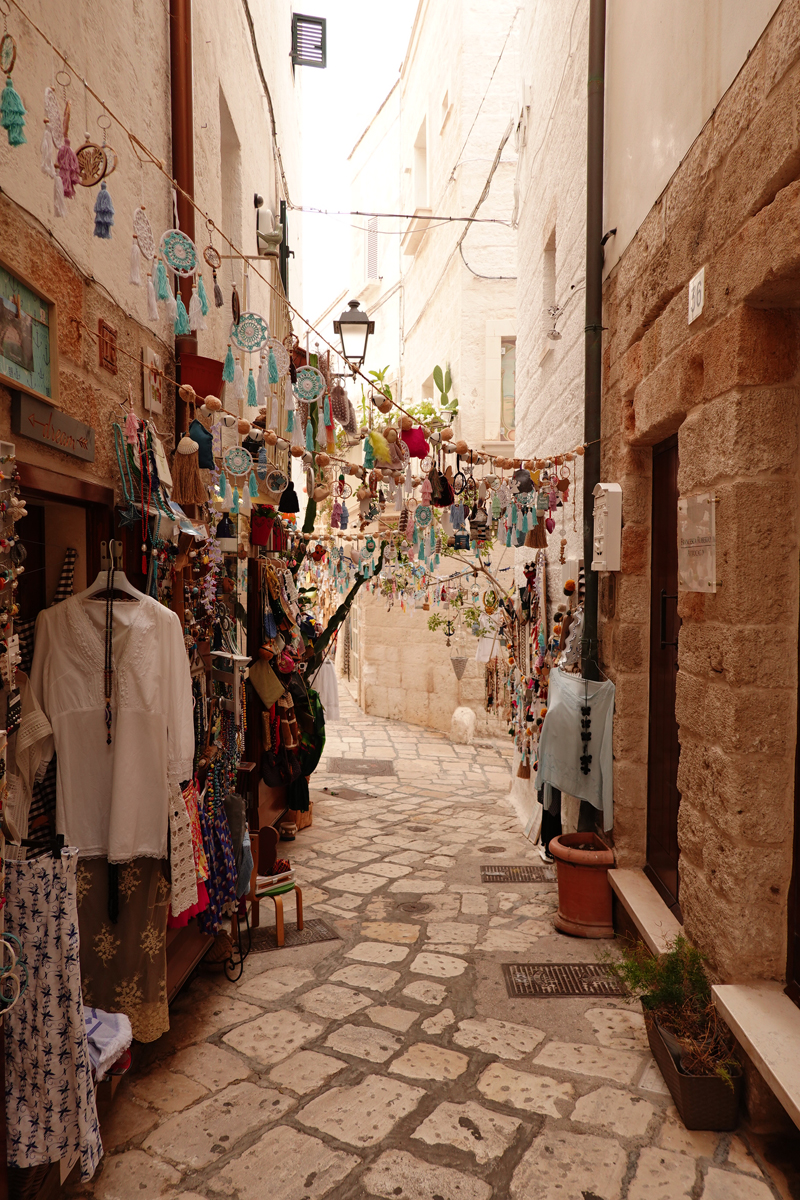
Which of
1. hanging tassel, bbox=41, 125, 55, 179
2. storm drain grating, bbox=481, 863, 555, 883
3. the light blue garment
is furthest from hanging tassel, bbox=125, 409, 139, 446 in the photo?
storm drain grating, bbox=481, 863, 555, 883

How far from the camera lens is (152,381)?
12.1 feet

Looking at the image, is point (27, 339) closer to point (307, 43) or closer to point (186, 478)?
point (186, 478)

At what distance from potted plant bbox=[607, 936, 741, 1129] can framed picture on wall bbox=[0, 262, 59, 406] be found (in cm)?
311

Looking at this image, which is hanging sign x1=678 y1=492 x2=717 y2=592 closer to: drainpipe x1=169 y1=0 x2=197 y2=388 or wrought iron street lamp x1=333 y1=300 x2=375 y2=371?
drainpipe x1=169 y1=0 x2=197 y2=388

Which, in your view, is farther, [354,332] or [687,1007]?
[354,332]

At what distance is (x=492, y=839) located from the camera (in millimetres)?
6910

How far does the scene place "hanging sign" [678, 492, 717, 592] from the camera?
3018 millimetres

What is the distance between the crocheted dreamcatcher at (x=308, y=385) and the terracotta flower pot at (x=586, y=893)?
2929 mm

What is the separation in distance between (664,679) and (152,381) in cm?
297

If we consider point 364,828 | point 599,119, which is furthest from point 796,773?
point 364,828

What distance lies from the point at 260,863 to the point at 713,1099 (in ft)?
10.3

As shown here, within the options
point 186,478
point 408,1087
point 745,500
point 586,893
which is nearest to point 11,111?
point 186,478

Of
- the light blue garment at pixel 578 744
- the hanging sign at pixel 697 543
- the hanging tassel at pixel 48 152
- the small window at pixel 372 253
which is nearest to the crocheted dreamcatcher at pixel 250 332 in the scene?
the hanging tassel at pixel 48 152

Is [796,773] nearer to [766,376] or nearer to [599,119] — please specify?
[766,376]
